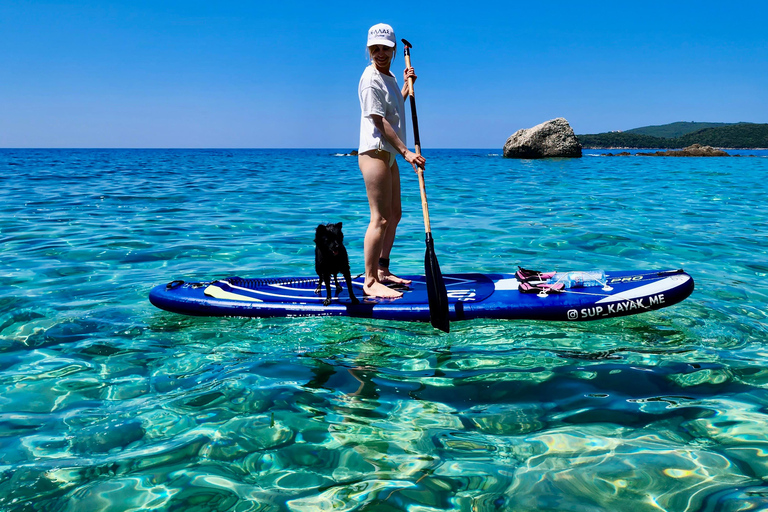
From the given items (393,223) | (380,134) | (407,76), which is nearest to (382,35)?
(407,76)

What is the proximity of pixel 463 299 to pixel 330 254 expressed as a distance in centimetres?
131

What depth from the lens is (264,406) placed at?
3.45 metres

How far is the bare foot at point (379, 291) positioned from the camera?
5.29m

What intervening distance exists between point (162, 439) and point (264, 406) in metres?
0.63

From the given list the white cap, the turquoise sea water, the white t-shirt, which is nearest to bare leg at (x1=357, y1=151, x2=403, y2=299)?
the white t-shirt

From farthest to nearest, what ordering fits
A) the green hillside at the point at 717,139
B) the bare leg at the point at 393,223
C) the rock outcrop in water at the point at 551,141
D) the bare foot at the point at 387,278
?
1. the green hillside at the point at 717,139
2. the rock outcrop in water at the point at 551,141
3. the bare foot at the point at 387,278
4. the bare leg at the point at 393,223

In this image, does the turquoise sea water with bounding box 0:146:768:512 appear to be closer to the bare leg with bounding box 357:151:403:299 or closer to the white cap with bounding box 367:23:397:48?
the bare leg with bounding box 357:151:403:299

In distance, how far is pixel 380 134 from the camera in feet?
16.4

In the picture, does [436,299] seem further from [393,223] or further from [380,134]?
[380,134]

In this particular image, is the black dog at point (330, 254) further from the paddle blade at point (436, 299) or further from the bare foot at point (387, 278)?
the paddle blade at point (436, 299)

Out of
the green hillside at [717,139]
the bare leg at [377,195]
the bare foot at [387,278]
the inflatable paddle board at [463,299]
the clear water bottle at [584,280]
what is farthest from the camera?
the green hillside at [717,139]

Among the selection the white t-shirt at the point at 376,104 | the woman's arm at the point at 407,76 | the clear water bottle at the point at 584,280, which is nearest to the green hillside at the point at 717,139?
the clear water bottle at the point at 584,280

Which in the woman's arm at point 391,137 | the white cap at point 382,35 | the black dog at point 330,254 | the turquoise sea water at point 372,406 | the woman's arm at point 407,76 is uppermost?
the white cap at point 382,35

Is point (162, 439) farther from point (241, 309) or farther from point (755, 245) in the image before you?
point (755, 245)
